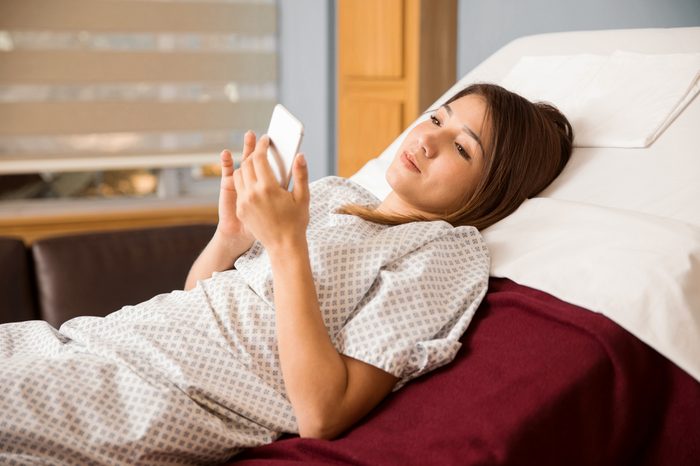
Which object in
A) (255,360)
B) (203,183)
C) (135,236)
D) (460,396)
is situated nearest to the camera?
(460,396)

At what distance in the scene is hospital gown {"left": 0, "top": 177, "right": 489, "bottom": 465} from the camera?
36.7 inches

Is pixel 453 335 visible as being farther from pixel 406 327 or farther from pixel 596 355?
pixel 596 355

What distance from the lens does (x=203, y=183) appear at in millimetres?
3793

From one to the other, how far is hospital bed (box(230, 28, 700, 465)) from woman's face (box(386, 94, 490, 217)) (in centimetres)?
10

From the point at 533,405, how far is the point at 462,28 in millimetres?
2183

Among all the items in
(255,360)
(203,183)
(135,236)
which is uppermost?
(255,360)

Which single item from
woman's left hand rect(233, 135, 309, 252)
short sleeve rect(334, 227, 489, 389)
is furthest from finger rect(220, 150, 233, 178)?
short sleeve rect(334, 227, 489, 389)

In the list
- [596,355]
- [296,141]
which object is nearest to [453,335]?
[596,355]

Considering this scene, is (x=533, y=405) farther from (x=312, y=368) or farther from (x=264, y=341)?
(x=264, y=341)

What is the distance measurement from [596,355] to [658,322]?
109mm

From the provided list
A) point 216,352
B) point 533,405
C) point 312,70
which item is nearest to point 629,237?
point 533,405

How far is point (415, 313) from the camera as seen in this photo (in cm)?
101

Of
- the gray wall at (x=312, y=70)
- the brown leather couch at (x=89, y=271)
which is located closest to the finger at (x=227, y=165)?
the brown leather couch at (x=89, y=271)

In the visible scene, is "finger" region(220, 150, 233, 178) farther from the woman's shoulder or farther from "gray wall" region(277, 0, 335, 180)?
"gray wall" region(277, 0, 335, 180)
